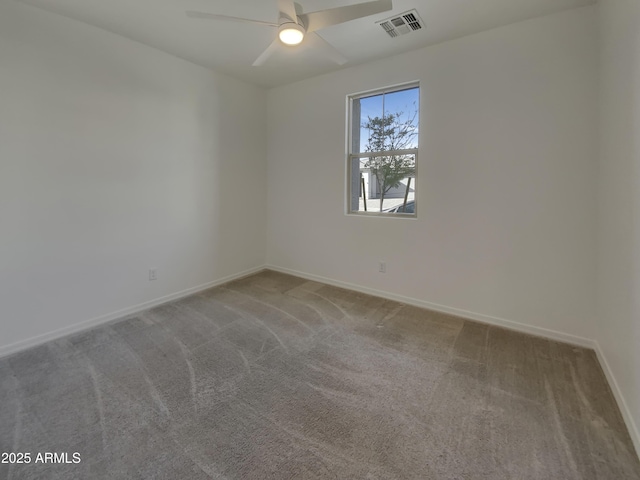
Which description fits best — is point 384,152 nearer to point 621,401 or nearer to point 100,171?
point 621,401

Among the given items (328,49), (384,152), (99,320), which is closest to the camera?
(328,49)

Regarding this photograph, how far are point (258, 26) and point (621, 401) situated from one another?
146 inches

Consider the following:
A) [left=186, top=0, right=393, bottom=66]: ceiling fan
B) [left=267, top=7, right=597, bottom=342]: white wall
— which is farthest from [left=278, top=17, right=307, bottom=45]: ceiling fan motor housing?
[left=267, top=7, right=597, bottom=342]: white wall

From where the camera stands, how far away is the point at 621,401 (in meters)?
1.67

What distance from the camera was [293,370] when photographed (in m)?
2.07

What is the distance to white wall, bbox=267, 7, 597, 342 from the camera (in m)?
2.32

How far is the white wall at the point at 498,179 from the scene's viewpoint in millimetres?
2322

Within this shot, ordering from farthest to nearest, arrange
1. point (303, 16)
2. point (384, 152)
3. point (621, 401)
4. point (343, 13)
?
1. point (384, 152)
2. point (303, 16)
3. point (343, 13)
4. point (621, 401)

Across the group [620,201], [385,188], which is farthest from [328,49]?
[620,201]

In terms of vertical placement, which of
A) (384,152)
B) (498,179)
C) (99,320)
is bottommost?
(99,320)

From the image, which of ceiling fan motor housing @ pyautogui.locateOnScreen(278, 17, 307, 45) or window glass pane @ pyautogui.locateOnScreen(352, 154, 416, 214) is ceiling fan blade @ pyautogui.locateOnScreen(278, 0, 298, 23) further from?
window glass pane @ pyautogui.locateOnScreen(352, 154, 416, 214)

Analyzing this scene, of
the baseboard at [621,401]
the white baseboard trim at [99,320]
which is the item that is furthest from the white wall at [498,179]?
the white baseboard trim at [99,320]

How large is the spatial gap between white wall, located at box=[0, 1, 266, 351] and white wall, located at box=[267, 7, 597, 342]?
65.8 inches

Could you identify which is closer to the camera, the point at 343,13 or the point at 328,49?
the point at 343,13
